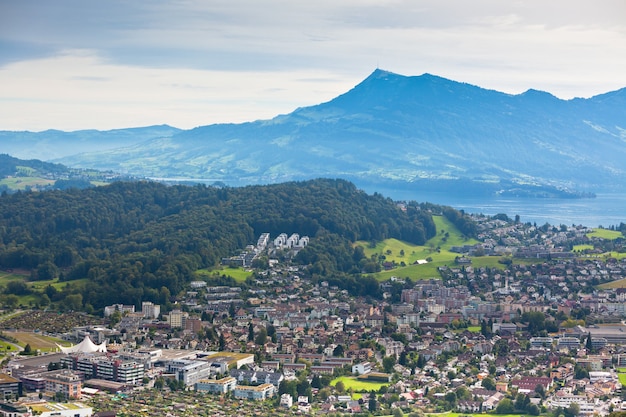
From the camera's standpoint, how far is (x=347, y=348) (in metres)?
31.9

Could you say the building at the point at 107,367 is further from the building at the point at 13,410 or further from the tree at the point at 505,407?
the tree at the point at 505,407

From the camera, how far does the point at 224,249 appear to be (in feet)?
157

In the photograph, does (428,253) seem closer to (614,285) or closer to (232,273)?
(232,273)

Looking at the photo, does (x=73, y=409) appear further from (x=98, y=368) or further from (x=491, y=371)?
(x=491, y=371)

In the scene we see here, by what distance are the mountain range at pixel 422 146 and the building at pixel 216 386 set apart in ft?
322

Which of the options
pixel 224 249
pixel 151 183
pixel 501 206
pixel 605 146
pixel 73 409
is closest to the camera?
pixel 73 409

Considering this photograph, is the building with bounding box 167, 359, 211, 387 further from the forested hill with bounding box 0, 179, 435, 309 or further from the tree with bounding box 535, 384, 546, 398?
the forested hill with bounding box 0, 179, 435, 309

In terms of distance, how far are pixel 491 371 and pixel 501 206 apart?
237 ft

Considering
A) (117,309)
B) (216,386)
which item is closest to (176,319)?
(117,309)

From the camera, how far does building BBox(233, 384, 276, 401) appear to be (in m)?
26.1

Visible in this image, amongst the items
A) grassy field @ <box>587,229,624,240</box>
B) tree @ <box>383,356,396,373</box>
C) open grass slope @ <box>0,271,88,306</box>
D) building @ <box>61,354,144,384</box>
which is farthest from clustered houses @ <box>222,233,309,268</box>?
building @ <box>61,354,144,384</box>

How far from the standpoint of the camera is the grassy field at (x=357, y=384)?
89.6 feet

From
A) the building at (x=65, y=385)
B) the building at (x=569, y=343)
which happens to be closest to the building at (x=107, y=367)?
the building at (x=65, y=385)

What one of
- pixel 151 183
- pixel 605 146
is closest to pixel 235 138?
pixel 605 146
